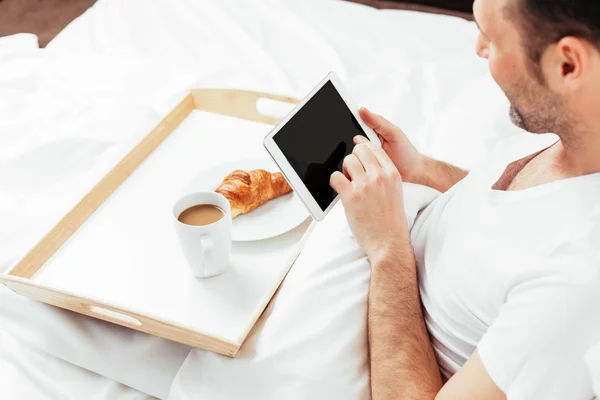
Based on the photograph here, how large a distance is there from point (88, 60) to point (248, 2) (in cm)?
51

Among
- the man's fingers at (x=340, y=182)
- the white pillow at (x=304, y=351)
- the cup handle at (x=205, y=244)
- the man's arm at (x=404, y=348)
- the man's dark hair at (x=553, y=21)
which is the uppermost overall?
the man's dark hair at (x=553, y=21)

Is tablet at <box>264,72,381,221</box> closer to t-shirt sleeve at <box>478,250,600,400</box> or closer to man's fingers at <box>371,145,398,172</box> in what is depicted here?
man's fingers at <box>371,145,398,172</box>

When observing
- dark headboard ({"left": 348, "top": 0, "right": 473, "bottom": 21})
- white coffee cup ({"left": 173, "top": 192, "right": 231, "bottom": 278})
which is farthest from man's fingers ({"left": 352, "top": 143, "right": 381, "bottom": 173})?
dark headboard ({"left": 348, "top": 0, "right": 473, "bottom": 21})

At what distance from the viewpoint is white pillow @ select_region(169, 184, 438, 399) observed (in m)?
0.80

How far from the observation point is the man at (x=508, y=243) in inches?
25.2

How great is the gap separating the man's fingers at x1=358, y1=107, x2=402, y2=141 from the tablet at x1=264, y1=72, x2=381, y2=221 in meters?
0.02

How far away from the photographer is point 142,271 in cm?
94

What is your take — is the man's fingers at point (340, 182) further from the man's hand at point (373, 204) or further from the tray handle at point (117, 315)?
the tray handle at point (117, 315)

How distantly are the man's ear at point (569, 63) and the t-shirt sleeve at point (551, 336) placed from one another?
20cm

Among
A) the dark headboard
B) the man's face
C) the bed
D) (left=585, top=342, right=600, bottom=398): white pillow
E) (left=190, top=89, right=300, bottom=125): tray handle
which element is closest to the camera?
(left=585, top=342, right=600, bottom=398): white pillow

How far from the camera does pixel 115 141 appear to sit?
4.17 feet

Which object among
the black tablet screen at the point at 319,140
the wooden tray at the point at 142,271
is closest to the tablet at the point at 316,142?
the black tablet screen at the point at 319,140

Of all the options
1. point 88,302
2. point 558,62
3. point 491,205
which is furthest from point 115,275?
point 558,62

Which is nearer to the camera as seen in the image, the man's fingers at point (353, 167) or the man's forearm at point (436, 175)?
the man's fingers at point (353, 167)
